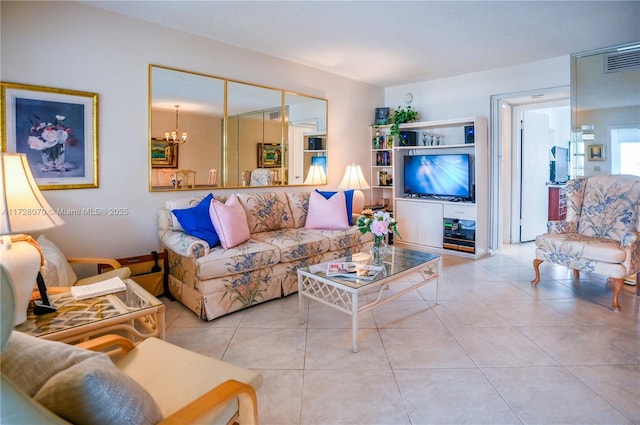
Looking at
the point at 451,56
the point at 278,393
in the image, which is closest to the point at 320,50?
the point at 451,56

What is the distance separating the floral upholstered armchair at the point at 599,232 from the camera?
300 centimetres

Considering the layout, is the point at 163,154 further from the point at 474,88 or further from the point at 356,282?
the point at 474,88

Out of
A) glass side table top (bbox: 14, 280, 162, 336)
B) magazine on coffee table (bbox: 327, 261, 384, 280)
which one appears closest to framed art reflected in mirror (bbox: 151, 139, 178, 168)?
glass side table top (bbox: 14, 280, 162, 336)

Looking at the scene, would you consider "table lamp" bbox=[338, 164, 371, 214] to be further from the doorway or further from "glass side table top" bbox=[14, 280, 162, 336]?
"glass side table top" bbox=[14, 280, 162, 336]

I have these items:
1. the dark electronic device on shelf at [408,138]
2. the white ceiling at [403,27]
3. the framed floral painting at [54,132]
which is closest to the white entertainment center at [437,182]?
the dark electronic device on shelf at [408,138]

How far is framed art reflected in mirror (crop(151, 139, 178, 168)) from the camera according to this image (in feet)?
11.1

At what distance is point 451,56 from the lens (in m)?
4.25

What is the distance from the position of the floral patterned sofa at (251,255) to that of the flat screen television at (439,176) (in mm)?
1644

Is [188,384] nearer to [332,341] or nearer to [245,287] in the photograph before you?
[332,341]

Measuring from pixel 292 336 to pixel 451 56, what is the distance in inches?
143

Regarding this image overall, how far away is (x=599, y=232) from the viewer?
143 inches

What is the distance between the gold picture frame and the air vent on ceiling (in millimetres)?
826

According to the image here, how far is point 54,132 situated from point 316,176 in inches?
113

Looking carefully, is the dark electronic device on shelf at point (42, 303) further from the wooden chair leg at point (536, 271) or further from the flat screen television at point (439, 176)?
the flat screen television at point (439, 176)
